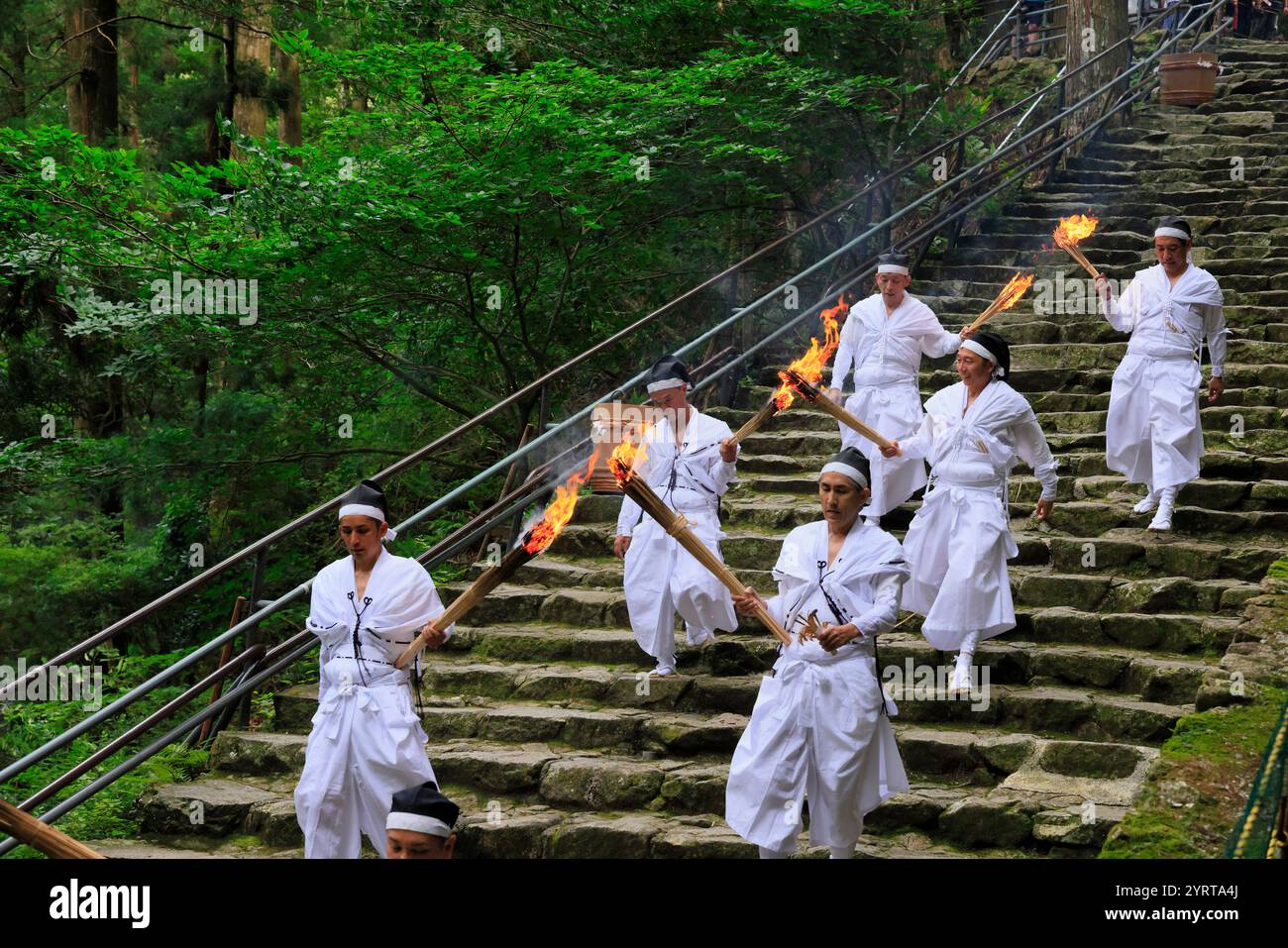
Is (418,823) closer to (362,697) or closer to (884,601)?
(362,697)

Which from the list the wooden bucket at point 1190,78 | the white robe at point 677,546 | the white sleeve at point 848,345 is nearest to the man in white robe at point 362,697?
the white robe at point 677,546

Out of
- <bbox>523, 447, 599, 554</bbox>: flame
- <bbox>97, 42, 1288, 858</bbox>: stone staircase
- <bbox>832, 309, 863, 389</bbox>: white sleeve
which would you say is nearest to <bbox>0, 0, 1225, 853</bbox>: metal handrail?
<bbox>97, 42, 1288, 858</bbox>: stone staircase

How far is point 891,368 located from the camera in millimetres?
10250

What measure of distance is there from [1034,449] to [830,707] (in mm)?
3014

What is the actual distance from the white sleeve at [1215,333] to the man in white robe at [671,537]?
3.81 metres

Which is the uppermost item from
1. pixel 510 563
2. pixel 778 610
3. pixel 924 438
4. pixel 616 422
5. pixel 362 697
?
pixel 616 422

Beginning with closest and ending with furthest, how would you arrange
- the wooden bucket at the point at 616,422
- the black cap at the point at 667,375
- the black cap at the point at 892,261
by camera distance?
the black cap at the point at 667,375
the wooden bucket at the point at 616,422
the black cap at the point at 892,261

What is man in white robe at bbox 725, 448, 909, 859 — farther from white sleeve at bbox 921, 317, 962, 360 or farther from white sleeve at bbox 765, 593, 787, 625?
white sleeve at bbox 921, 317, 962, 360

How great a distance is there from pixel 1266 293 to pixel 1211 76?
6809 millimetres

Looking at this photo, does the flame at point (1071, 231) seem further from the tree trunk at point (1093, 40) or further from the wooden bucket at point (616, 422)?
the tree trunk at point (1093, 40)

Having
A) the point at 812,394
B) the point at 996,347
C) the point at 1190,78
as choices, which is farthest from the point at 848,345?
the point at 1190,78

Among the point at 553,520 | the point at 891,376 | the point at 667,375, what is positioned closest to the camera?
the point at 553,520

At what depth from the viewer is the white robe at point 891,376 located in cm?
1008
